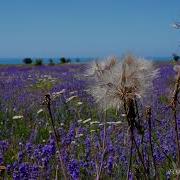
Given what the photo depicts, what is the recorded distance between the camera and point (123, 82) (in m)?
1.92

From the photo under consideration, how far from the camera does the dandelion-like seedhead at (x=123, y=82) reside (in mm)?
1899

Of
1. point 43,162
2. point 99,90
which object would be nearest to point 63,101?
point 43,162

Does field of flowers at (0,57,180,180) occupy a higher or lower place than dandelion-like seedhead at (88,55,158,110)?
lower

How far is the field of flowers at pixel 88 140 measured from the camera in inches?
76.4

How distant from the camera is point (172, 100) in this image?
5.55 feet

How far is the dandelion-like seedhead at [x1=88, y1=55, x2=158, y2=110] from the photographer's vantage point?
1.90 m

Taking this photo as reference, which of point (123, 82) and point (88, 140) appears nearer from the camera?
point (123, 82)

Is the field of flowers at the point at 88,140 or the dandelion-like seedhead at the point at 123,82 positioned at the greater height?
the dandelion-like seedhead at the point at 123,82

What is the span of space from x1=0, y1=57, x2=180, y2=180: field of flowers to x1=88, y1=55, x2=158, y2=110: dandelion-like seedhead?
3 cm

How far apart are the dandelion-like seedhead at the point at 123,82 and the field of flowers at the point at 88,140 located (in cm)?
3

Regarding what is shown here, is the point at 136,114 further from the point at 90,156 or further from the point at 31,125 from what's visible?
the point at 31,125

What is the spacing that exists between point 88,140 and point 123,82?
2.92m

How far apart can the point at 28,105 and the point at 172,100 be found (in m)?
7.08

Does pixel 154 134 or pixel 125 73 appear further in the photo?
pixel 154 134
